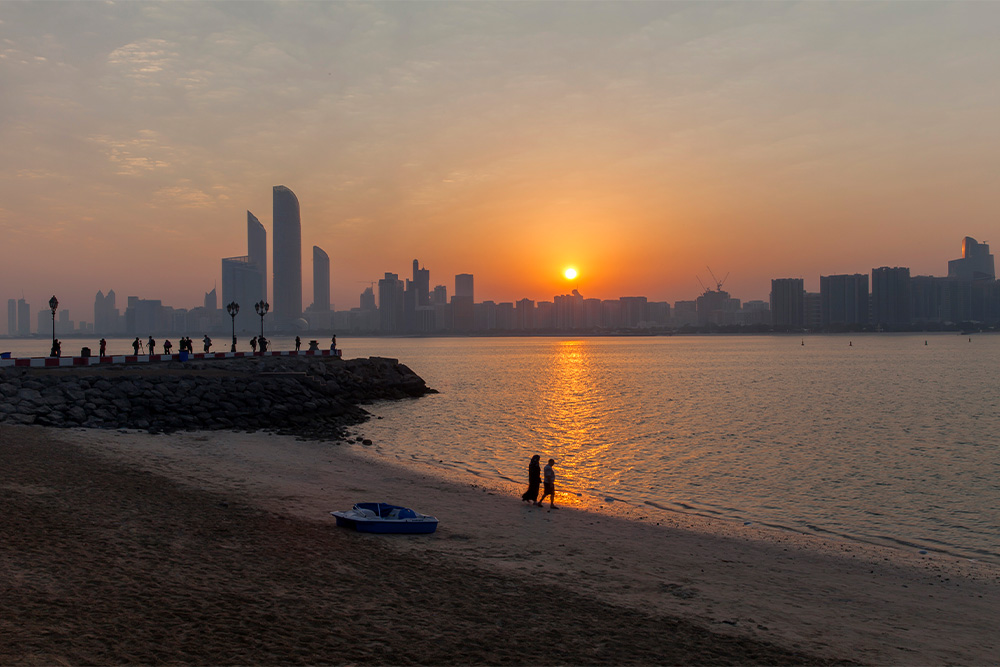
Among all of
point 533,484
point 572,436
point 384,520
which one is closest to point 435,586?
point 384,520

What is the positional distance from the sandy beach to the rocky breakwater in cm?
1274

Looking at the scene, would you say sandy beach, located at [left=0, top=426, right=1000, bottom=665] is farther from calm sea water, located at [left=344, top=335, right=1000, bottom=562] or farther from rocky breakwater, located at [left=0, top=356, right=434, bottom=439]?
rocky breakwater, located at [left=0, top=356, right=434, bottom=439]

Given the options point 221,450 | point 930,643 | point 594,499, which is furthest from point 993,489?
point 221,450

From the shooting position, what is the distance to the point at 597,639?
31.9 feet

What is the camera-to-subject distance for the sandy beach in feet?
Result: 29.4

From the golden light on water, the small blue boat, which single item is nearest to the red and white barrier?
the golden light on water

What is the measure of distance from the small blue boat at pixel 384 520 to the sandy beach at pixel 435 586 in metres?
0.33

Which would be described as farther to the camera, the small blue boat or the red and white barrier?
the red and white barrier

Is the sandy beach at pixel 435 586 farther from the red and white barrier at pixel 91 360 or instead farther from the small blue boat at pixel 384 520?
the red and white barrier at pixel 91 360

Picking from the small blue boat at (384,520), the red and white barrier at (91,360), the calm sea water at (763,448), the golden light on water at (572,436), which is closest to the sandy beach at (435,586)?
the small blue boat at (384,520)

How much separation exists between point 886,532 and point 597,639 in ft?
42.0

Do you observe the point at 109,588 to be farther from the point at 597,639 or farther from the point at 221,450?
the point at 221,450

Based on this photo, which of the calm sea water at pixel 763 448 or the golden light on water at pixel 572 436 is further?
the golden light on water at pixel 572 436

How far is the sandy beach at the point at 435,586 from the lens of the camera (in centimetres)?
897
